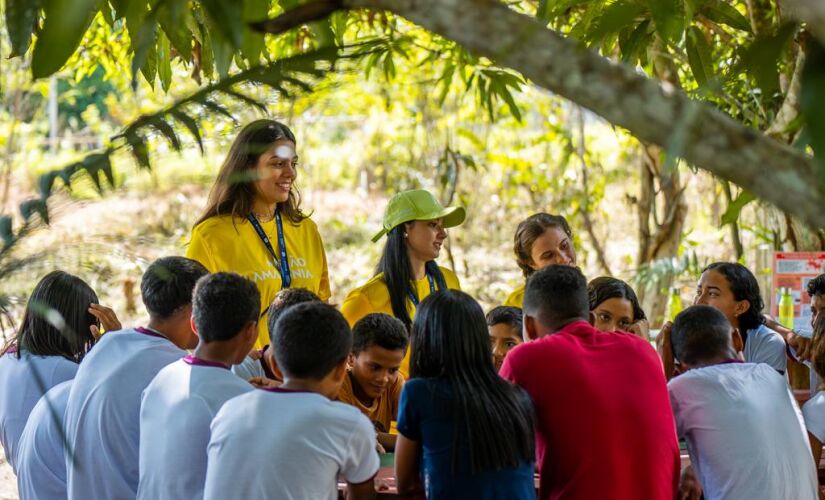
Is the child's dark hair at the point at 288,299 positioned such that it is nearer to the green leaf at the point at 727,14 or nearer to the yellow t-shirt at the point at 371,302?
the yellow t-shirt at the point at 371,302

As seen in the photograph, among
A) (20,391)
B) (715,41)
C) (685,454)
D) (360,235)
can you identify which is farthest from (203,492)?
(360,235)

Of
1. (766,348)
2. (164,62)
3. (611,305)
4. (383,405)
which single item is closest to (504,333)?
(611,305)

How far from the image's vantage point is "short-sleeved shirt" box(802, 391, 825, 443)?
3242 millimetres

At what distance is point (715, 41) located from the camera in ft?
19.7

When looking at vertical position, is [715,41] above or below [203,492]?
above

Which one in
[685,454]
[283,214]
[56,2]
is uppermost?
[56,2]

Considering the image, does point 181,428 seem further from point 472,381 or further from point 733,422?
point 733,422

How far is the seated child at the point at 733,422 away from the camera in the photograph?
2.92 m

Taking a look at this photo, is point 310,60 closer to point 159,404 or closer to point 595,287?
point 159,404

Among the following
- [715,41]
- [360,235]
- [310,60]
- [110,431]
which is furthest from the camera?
[360,235]

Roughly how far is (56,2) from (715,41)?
5120mm

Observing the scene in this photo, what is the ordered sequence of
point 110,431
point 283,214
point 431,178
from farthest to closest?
point 431,178
point 283,214
point 110,431

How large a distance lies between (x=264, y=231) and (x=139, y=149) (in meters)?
2.82

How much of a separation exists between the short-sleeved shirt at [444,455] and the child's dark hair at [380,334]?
0.61 meters
